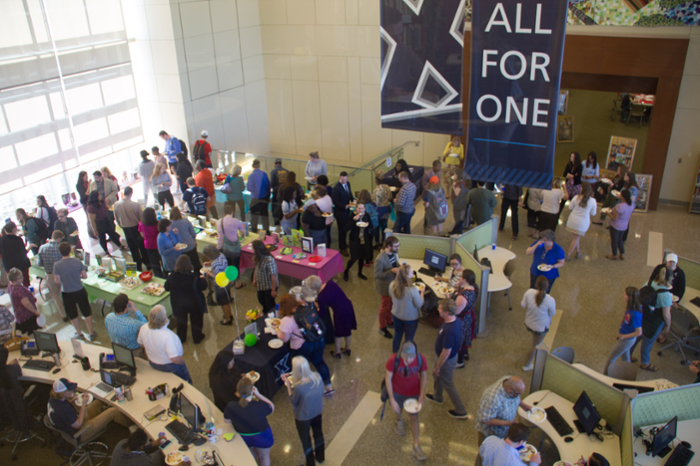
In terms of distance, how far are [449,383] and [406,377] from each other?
2.91 ft

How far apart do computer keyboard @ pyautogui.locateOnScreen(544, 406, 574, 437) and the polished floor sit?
0.64 m

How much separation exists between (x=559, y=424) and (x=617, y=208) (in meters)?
4.94

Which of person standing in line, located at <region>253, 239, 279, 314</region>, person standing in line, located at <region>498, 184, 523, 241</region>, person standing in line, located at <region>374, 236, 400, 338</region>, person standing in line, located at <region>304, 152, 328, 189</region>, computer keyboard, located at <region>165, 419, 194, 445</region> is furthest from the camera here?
person standing in line, located at <region>304, 152, 328, 189</region>

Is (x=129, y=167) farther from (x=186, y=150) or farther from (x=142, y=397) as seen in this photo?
(x=142, y=397)

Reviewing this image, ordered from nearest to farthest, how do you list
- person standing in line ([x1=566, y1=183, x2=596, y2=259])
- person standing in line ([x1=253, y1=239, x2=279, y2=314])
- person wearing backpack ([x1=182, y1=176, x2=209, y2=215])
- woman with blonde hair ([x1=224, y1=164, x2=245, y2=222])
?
1. person standing in line ([x1=253, y1=239, x2=279, y2=314])
2. person standing in line ([x1=566, y1=183, x2=596, y2=259])
3. person wearing backpack ([x1=182, y1=176, x2=209, y2=215])
4. woman with blonde hair ([x1=224, y1=164, x2=245, y2=222])

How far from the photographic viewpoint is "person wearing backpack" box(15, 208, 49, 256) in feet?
27.9

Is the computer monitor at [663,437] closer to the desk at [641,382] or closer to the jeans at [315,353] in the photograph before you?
the desk at [641,382]

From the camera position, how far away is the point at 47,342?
6.07 m

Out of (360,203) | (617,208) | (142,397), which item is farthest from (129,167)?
(617,208)

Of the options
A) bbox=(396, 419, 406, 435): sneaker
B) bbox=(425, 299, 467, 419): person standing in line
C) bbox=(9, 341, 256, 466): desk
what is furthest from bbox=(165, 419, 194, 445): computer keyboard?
bbox=(425, 299, 467, 419): person standing in line

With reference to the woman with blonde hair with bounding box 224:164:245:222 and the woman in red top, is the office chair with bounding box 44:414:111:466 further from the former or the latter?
the woman with blonde hair with bounding box 224:164:245:222

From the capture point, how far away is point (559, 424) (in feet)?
16.1

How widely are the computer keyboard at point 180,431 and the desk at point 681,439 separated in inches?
161

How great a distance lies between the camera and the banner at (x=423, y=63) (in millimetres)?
5379
